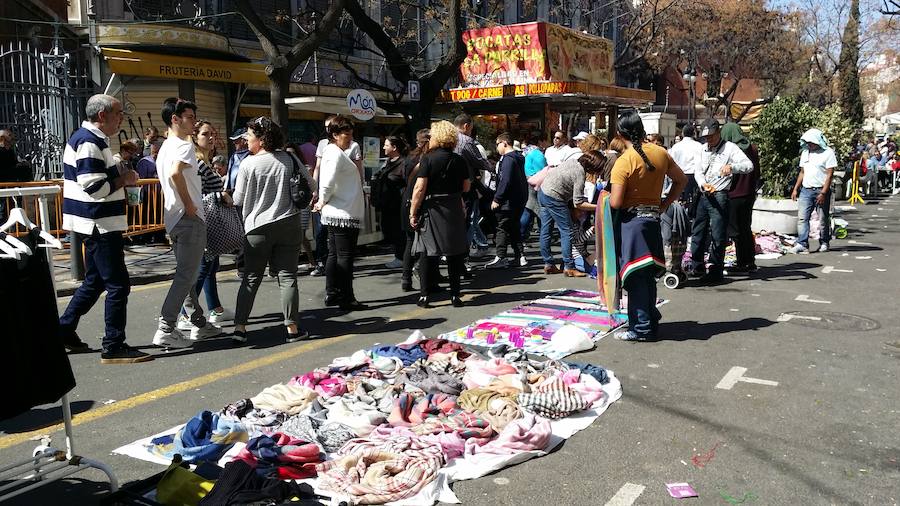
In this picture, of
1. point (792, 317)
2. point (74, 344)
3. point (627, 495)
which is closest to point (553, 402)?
point (627, 495)

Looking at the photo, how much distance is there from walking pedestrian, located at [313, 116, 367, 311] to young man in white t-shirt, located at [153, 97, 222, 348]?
151cm

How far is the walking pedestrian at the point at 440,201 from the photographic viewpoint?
7938 millimetres

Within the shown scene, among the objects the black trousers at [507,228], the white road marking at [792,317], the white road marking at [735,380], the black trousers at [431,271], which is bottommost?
the white road marking at [735,380]

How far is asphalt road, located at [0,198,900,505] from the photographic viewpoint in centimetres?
405

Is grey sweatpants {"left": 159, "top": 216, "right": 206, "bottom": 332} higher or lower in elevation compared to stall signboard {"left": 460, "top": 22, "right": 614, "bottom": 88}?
lower

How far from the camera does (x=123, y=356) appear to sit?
6.34m

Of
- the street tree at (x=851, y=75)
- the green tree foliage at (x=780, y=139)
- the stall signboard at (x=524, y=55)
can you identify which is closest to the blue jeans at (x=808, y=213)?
the green tree foliage at (x=780, y=139)

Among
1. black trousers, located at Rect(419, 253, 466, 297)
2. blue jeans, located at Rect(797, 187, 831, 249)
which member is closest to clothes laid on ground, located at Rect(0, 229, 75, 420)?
black trousers, located at Rect(419, 253, 466, 297)

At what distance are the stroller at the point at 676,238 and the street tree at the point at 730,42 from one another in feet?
105

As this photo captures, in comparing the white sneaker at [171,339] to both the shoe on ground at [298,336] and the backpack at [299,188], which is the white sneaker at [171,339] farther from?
the backpack at [299,188]

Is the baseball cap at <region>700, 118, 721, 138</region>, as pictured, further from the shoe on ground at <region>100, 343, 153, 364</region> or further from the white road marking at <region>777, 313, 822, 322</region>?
the shoe on ground at <region>100, 343, 153, 364</region>

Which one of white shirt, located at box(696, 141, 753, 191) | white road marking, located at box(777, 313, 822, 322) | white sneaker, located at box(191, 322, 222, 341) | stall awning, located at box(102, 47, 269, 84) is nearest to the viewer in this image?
white sneaker, located at box(191, 322, 222, 341)

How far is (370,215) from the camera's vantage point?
1334cm

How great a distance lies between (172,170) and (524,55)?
16264 mm
